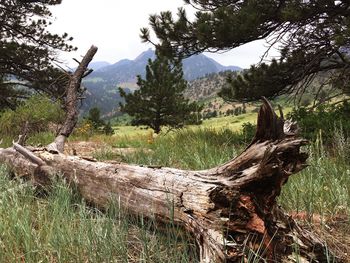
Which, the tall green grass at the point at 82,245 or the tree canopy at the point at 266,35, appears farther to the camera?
the tree canopy at the point at 266,35

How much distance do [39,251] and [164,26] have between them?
329 inches

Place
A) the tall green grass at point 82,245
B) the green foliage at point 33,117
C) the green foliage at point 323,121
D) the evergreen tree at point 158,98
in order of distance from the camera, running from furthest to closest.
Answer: the evergreen tree at point 158,98 < the green foliage at point 33,117 < the green foliage at point 323,121 < the tall green grass at point 82,245

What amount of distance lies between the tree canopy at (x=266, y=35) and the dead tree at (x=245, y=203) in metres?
5.93

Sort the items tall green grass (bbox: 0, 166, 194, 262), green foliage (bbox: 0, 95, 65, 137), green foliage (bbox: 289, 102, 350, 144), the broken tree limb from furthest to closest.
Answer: green foliage (bbox: 0, 95, 65, 137) < green foliage (bbox: 289, 102, 350, 144) < the broken tree limb < tall green grass (bbox: 0, 166, 194, 262)

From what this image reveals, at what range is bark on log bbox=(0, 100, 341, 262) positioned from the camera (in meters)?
2.49

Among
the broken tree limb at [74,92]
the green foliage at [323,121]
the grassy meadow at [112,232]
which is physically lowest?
the grassy meadow at [112,232]

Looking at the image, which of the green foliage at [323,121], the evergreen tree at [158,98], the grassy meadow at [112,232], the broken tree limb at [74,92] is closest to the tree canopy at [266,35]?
the green foliage at [323,121]

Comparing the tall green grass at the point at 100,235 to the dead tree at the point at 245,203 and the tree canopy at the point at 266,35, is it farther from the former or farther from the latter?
the tree canopy at the point at 266,35

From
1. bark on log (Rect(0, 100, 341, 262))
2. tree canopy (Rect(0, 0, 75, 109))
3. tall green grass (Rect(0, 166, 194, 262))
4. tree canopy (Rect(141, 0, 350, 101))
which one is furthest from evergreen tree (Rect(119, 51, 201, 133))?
tall green grass (Rect(0, 166, 194, 262))

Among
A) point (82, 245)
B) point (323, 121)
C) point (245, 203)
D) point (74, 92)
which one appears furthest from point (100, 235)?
point (323, 121)

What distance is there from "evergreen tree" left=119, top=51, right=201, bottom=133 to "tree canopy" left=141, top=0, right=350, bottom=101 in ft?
79.0

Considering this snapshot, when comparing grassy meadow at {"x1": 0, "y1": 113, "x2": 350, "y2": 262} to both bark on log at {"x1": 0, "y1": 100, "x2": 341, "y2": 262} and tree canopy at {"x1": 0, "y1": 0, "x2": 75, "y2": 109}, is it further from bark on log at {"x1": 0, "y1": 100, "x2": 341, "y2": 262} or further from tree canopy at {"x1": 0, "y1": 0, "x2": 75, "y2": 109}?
tree canopy at {"x1": 0, "y1": 0, "x2": 75, "y2": 109}

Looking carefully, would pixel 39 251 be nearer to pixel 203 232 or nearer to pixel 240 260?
pixel 203 232

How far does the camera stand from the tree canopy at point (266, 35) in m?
8.80
